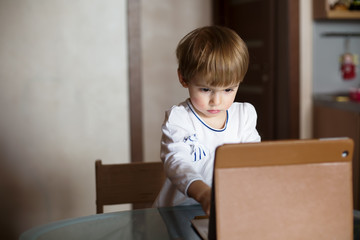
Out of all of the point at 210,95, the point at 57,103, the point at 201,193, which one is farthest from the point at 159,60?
the point at 201,193

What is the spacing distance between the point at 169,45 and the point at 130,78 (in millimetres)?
1412

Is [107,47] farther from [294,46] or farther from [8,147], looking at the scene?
[294,46]

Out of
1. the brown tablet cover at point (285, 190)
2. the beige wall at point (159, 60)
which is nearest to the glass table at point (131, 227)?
the brown tablet cover at point (285, 190)

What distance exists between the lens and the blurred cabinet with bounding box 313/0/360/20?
104 inches

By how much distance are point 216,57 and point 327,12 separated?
180cm

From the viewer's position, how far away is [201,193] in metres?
0.90

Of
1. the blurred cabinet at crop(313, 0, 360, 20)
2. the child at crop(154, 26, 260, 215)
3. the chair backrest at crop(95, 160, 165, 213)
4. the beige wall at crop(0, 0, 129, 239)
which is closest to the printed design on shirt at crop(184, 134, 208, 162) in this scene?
the child at crop(154, 26, 260, 215)

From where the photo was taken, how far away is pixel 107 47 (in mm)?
2492

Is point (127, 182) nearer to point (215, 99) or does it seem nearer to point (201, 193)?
point (215, 99)

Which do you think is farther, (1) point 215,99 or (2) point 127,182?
(2) point 127,182

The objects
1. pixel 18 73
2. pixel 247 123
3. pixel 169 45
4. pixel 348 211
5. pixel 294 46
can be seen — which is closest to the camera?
pixel 348 211

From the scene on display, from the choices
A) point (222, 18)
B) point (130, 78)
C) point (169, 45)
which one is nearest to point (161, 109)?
point (169, 45)

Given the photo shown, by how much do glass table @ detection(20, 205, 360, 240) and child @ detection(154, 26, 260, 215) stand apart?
0.08 metres

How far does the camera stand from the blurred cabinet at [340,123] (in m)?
2.49
